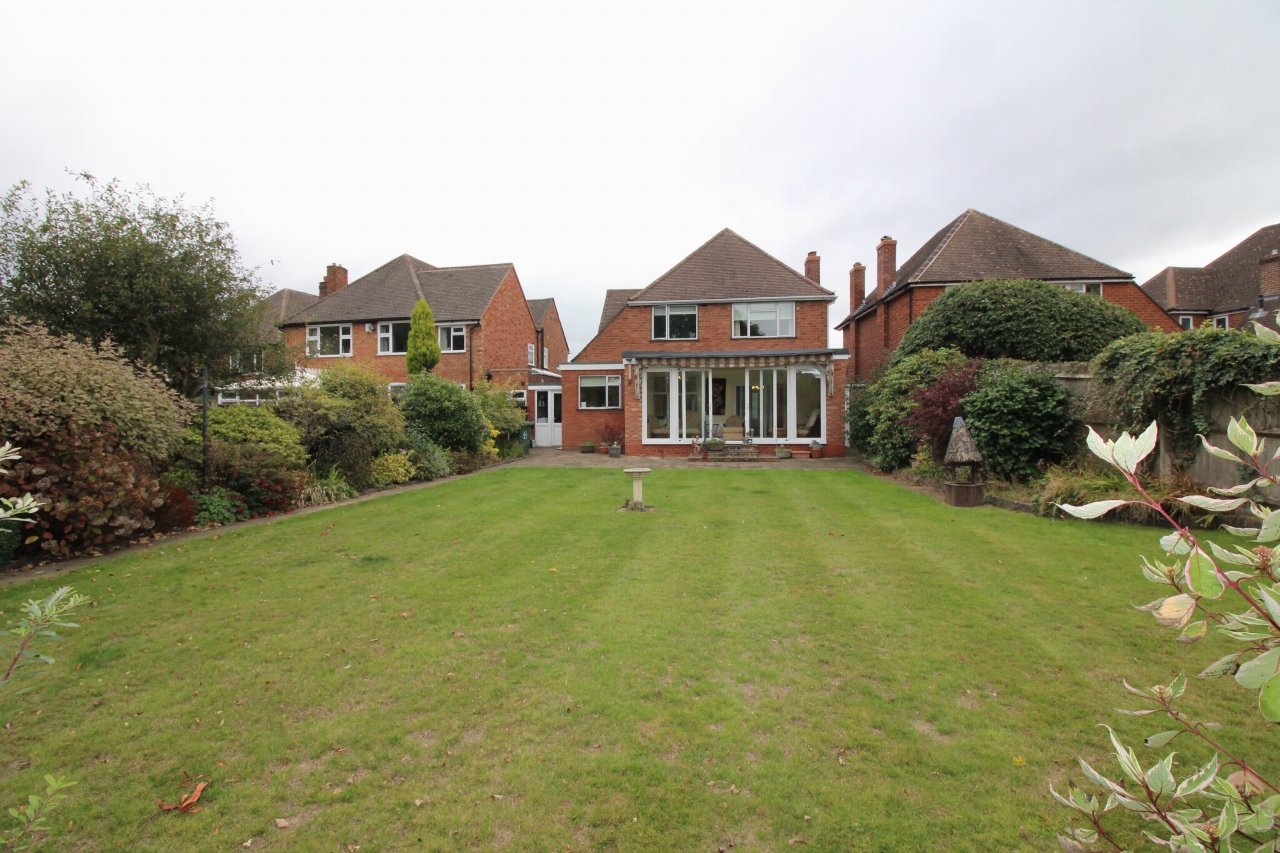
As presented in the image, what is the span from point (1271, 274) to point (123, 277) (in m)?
37.7

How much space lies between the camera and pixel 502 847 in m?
2.95

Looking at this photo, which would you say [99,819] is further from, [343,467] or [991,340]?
[991,340]

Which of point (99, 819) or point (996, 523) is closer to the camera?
point (99, 819)

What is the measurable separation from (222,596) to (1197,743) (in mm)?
7778

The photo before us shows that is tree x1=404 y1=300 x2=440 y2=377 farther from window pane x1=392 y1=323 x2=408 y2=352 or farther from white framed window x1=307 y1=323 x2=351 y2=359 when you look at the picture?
white framed window x1=307 y1=323 x2=351 y2=359

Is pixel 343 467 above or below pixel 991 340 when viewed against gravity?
below

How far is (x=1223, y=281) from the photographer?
3131cm

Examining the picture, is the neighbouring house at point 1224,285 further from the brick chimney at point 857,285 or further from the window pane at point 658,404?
the window pane at point 658,404

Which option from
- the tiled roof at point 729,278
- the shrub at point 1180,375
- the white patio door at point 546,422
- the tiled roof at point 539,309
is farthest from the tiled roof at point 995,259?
the tiled roof at point 539,309

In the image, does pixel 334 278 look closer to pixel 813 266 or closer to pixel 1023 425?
pixel 813 266

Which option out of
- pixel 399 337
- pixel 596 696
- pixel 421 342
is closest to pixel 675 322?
pixel 421 342

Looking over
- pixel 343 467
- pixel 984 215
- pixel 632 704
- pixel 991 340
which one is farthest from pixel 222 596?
pixel 984 215

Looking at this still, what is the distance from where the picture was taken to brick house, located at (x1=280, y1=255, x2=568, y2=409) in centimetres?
2902

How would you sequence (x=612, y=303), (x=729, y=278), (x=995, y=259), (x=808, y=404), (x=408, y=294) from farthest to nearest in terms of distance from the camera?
(x=612, y=303)
(x=408, y=294)
(x=729, y=278)
(x=995, y=259)
(x=808, y=404)
